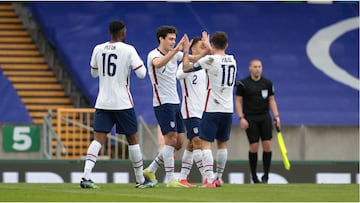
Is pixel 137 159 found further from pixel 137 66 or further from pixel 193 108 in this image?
pixel 193 108

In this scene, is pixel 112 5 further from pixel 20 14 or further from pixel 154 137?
pixel 154 137

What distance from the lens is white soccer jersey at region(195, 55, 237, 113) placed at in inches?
639

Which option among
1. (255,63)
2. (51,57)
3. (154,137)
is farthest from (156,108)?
(51,57)

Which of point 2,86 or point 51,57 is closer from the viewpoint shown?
point 2,86

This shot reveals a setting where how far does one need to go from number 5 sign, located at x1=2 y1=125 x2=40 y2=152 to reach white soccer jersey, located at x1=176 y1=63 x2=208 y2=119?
721 cm

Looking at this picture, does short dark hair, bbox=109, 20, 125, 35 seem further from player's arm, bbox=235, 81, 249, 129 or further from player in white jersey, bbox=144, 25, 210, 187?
player's arm, bbox=235, 81, 249, 129

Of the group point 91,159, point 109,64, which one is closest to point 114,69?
point 109,64

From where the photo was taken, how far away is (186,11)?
2892 cm

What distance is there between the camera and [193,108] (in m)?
17.6

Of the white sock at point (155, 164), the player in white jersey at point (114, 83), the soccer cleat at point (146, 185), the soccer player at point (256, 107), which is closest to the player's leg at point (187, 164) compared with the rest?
the white sock at point (155, 164)

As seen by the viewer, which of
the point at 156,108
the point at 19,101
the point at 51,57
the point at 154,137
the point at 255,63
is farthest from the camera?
the point at 51,57

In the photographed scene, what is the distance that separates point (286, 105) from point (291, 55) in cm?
172

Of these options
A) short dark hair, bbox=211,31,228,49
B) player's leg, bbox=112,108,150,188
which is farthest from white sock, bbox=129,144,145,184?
short dark hair, bbox=211,31,228,49

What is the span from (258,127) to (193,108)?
2.69 m
